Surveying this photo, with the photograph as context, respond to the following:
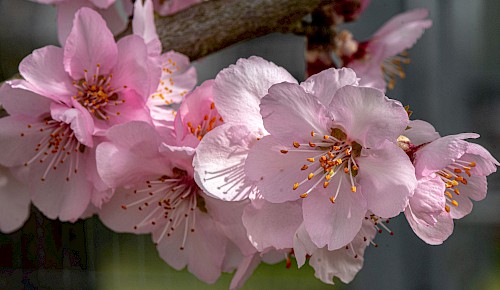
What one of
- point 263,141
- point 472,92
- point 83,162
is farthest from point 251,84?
point 472,92

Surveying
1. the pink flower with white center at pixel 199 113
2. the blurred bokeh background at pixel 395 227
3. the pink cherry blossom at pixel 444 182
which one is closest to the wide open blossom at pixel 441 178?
the pink cherry blossom at pixel 444 182

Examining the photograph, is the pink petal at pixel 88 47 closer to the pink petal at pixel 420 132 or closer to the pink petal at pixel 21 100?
the pink petal at pixel 21 100

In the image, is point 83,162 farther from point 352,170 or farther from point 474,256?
point 474,256

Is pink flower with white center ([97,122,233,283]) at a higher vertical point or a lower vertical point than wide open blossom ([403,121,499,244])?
lower

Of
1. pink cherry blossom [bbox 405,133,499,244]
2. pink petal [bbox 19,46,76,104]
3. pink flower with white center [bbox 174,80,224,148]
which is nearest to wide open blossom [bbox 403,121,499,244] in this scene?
pink cherry blossom [bbox 405,133,499,244]

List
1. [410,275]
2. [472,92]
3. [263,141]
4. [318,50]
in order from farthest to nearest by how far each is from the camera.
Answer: [472,92] → [410,275] → [318,50] → [263,141]

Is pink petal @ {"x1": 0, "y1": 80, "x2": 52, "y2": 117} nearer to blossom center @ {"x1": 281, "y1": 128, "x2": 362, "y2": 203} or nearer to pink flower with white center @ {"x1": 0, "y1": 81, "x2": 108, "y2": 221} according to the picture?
pink flower with white center @ {"x1": 0, "y1": 81, "x2": 108, "y2": 221}

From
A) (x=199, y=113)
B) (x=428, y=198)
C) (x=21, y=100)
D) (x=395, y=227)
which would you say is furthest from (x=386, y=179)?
(x=395, y=227)
